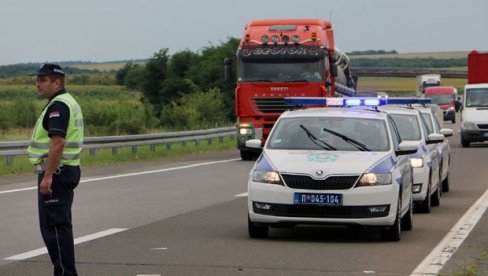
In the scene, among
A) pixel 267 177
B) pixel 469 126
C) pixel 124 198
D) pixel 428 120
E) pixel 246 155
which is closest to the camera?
pixel 267 177

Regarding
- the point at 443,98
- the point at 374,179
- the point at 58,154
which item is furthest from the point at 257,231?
the point at 443,98

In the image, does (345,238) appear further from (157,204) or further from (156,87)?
(156,87)

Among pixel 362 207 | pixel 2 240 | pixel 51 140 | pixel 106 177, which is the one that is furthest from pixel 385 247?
pixel 106 177

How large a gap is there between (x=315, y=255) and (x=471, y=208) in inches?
252

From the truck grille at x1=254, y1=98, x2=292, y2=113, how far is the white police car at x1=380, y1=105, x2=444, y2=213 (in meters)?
11.6

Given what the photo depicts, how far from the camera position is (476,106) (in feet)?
139

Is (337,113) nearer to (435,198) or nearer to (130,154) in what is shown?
(435,198)

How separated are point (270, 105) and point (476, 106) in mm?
12803

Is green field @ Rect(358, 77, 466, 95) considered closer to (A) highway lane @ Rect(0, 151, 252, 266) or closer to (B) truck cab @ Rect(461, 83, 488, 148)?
(B) truck cab @ Rect(461, 83, 488, 148)

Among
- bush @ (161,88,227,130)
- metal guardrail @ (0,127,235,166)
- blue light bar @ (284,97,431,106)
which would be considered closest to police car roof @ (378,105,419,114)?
blue light bar @ (284,97,431,106)

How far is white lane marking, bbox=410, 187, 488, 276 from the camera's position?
434 inches

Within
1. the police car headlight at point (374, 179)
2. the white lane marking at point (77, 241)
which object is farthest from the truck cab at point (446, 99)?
the police car headlight at point (374, 179)

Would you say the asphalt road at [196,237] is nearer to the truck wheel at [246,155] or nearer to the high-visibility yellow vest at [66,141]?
the high-visibility yellow vest at [66,141]

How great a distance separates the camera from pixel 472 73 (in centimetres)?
4425
